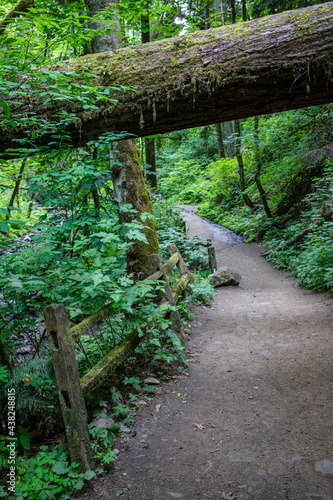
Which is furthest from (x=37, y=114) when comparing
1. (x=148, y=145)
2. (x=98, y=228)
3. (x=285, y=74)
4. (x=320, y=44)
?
(x=148, y=145)

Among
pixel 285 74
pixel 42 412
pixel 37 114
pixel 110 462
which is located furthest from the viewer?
pixel 37 114

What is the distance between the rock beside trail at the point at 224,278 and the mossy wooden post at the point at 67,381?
767 centimetres

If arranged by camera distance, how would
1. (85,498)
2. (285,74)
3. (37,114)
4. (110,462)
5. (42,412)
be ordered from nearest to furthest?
(85,498) → (110,462) → (42,412) → (285,74) → (37,114)

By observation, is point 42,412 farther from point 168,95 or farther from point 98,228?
point 168,95

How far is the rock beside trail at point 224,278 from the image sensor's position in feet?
32.7

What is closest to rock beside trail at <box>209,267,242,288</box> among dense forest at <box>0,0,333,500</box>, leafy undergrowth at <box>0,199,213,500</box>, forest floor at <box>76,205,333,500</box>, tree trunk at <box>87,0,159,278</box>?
dense forest at <box>0,0,333,500</box>

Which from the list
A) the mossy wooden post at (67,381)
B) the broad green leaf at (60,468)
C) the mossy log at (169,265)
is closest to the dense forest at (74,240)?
the broad green leaf at (60,468)

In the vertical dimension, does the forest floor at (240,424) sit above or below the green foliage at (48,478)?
below

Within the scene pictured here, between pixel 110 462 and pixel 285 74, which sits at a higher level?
pixel 285 74

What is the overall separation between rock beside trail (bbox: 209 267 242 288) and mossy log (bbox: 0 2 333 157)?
689 cm

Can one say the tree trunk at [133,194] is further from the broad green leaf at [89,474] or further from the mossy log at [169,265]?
the broad green leaf at [89,474]

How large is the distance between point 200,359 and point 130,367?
53.5 inches

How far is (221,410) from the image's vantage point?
139 inches

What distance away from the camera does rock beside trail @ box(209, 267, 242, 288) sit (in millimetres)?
9969
